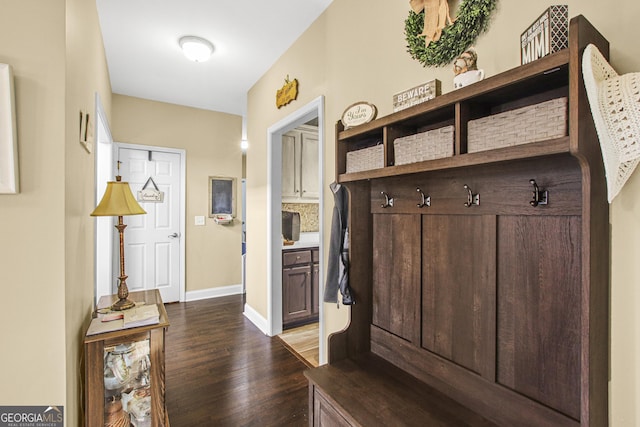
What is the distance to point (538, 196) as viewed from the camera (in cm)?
97

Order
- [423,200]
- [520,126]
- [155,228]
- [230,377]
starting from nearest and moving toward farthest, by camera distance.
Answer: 1. [520,126]
2. [423,200]
3. [230,377]
4. [155,228]

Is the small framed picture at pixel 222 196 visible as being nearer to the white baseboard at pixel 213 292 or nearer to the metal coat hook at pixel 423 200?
the white baseboard at pixel 213 292

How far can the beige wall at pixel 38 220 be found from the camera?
118 centimetres

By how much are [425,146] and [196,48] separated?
8.13 ft

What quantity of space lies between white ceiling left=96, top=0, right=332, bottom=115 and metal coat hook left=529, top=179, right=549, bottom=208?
200 cm

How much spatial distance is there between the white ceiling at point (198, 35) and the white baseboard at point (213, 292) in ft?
9.16

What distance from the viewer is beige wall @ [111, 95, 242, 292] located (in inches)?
160

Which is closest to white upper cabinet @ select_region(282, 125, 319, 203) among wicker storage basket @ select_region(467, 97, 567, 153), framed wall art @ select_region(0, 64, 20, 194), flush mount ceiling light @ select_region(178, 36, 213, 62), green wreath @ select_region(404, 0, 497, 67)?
flush mount ceiling light @ select_region(178, 36, 213, 62)

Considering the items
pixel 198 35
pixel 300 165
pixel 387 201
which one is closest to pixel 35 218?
pixel 387 201

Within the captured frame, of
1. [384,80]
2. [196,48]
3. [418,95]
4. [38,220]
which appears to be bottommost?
[38,220]

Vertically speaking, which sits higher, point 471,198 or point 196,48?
point 196,48

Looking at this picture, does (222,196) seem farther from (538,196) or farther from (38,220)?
(538,196)

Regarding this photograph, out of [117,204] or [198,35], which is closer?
[117,204]

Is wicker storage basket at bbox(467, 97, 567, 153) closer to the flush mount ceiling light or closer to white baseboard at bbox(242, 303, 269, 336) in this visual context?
the flush mount ceiling light
